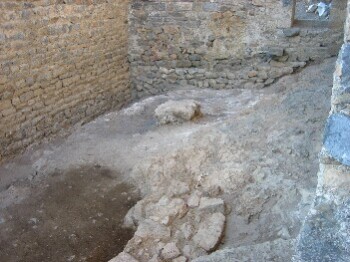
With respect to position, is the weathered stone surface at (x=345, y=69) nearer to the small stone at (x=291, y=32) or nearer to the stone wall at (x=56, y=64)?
the stone wall at (x=56, y=64)

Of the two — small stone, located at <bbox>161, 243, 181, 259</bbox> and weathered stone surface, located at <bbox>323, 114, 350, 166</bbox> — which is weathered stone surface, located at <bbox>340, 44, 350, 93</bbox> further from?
small stone, located at <bbox>161, 243, 181, 259</bbox>

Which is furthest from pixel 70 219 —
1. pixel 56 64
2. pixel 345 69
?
pixel 345 69

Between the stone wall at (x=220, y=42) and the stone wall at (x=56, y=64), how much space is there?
419mm

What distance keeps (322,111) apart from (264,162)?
1.00 meters

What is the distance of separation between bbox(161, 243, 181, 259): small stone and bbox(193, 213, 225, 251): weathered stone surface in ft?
0.60

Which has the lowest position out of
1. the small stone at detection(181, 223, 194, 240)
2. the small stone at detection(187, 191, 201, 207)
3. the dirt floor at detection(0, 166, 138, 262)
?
the dirt floor at detection(0, 166, 138, 262)

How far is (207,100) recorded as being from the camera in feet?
21.8

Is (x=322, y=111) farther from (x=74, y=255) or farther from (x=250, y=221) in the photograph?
(x=74, y=255)

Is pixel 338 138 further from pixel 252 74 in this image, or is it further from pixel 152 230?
pixel 252 74

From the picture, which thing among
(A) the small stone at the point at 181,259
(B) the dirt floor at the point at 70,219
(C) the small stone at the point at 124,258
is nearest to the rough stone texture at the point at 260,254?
(A) the small stone at the point at 181,259

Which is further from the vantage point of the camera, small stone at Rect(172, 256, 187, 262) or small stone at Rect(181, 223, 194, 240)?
small stone at Rect(181, 223, 194, 240)

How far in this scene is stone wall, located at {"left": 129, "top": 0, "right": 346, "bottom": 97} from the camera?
6.57 m

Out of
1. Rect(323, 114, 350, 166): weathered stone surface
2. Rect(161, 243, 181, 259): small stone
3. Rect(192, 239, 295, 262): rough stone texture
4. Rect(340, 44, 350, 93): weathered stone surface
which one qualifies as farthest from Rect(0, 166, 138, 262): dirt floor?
Rect(340, 44, 350, 93): weathered stone surface

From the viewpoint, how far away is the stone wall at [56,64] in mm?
4926
